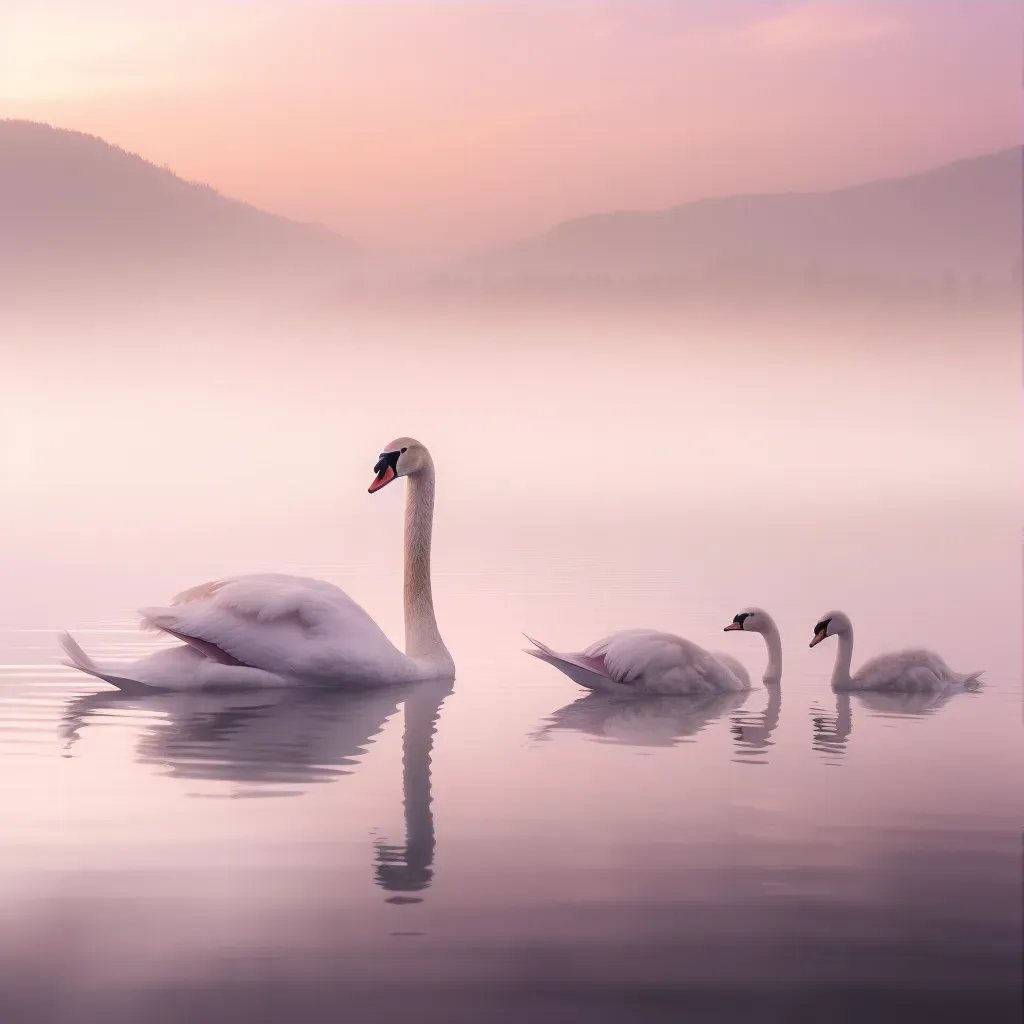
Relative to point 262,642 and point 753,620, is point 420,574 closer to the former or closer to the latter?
point 262,642

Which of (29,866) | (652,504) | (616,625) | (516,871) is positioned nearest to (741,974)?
(516,871)

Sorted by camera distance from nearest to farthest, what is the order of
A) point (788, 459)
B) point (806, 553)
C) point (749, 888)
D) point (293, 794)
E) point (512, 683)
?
point (749, 888) < point (293, 794) < point (512, 683) < point (806, 553) < point (788, 459)

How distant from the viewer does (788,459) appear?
10431 centimetres

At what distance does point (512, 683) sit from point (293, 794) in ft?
12.1

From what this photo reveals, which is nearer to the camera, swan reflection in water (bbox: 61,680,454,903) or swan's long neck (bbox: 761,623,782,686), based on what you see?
swan reflection in water (bbox: 61,680,454,903)

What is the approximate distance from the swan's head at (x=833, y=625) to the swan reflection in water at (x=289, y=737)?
2.52 meters

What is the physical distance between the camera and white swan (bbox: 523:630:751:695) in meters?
10.6

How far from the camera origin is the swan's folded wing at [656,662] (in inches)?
419

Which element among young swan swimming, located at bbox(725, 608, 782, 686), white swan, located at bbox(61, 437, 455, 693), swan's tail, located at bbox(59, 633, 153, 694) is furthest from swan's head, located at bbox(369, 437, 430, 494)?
young swan swimming, located at bbox(725, 608, 782, 686)

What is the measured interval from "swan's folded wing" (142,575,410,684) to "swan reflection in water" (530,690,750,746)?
127 cm

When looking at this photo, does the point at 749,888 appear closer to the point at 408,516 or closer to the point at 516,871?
the point at 516,871

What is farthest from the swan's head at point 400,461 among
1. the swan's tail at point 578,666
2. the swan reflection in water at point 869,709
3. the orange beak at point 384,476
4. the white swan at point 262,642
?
the swan reflection in water at point 869,709

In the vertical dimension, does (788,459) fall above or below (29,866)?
above

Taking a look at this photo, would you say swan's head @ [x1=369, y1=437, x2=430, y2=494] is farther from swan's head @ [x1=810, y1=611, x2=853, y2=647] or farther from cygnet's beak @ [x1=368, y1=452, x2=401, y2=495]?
swan's head @ [x1=810, y1=611, x2=853, y2=647]
